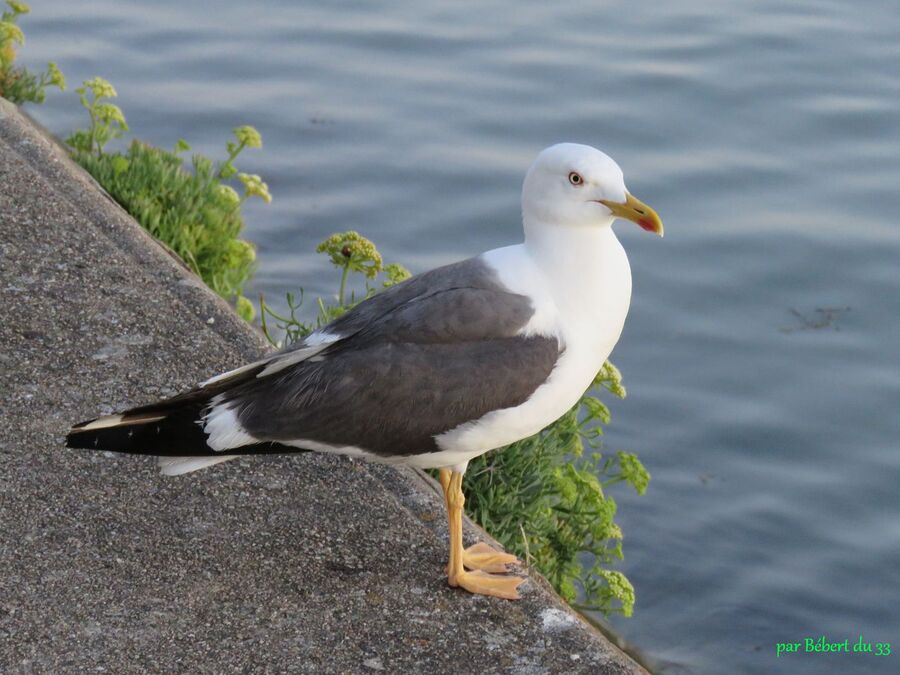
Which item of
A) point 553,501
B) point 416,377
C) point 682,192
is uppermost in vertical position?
point 416,377

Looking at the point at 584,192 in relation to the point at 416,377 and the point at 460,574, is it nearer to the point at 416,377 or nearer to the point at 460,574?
the point at 416,377

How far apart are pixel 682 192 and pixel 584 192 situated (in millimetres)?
4576

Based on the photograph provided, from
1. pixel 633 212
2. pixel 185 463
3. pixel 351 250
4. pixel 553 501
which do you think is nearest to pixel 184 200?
pixel 351 250

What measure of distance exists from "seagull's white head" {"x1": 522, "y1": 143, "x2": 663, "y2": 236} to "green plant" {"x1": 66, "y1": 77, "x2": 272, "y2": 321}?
2.43 m

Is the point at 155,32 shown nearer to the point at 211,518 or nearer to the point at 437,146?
the point at 437,146

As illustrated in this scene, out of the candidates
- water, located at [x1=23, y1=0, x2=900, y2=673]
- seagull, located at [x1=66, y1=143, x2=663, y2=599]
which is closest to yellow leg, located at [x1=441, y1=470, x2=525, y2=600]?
seagull, located at [x1=66, y1=143, x2=663, y2=599]

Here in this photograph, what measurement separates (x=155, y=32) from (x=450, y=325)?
765 centimetres

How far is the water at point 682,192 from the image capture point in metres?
6.22

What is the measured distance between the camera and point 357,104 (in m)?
9.56

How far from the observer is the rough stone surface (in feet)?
11.6

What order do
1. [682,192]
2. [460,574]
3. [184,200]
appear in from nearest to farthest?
[460,574] → [184,200] → [682,192]

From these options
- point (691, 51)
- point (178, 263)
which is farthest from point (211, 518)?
point (691, 51)

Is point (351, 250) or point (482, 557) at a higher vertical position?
point (351, 250)

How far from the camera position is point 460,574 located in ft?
12.5
